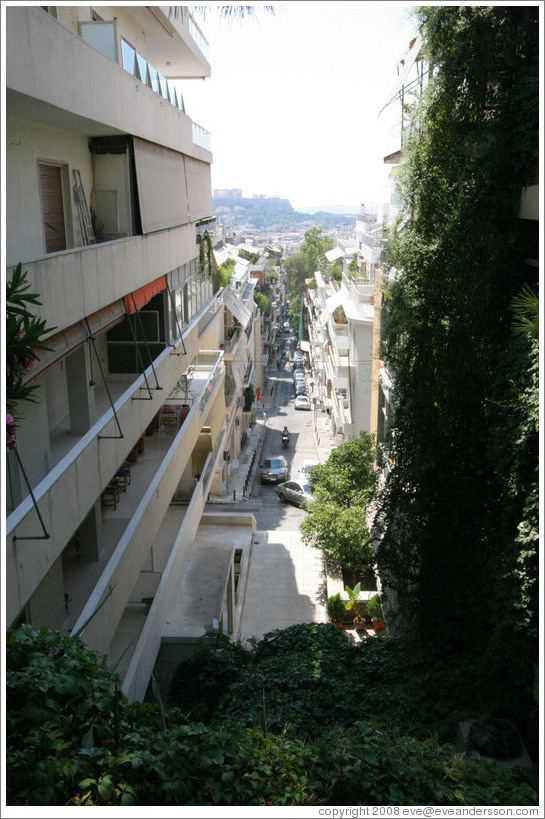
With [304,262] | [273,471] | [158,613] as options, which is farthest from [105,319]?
[304,262]

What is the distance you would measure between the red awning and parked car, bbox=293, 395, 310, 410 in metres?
43.2

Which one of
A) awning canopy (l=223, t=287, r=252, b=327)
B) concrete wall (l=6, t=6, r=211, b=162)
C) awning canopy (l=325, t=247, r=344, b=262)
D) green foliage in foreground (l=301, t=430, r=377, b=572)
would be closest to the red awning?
concrete wall (l=6, t=6, r=211, b=162)

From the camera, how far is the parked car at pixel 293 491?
1189 inches

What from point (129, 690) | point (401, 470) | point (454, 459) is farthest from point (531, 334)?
point (129, 690)

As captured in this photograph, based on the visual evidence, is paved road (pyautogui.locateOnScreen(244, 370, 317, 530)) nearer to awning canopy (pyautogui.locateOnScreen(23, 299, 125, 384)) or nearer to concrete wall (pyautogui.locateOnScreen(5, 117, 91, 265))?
awning canopy (pyautogui.locateOnScreen(23, 299, 125, 384))

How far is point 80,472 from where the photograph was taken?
27.5ft

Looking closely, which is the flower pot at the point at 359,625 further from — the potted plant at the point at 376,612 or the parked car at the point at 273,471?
the parked car at the point at 273,471

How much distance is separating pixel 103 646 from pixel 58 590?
94 cm

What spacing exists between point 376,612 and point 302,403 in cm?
4334

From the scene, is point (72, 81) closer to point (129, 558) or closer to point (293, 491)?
point (129, 558)

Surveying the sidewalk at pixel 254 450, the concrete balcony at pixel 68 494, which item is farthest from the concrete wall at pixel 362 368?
the concrete balcony at pixel 68 494

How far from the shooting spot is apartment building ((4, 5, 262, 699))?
7.27m

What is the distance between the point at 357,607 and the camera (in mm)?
15750

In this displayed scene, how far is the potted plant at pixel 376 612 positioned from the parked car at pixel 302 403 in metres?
42.5
